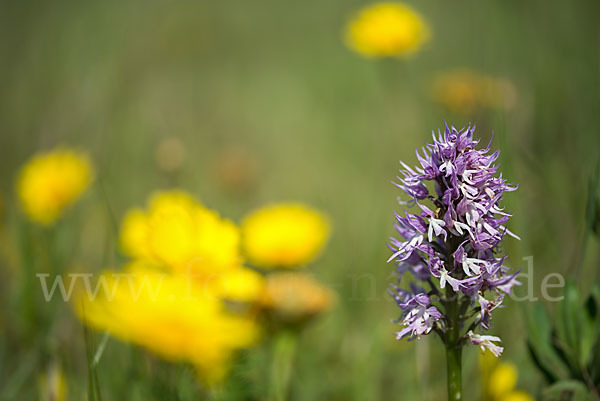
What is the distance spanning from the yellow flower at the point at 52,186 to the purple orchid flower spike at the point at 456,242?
4.40 feet

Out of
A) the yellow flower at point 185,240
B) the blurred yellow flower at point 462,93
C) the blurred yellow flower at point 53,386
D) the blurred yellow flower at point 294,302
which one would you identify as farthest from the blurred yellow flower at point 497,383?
the blurred yellow flower at point 462,93

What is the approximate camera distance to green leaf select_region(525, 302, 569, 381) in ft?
3.79

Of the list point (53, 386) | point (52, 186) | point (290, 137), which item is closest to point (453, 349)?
point (53, 386)

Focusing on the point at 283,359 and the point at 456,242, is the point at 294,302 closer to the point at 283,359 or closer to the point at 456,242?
the point at 283,359

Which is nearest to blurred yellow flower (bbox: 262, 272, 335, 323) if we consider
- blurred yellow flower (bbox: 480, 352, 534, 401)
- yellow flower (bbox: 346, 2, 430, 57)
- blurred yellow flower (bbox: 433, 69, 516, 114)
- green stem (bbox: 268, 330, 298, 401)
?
green stem (bbox: 268, 330, 298, 401)

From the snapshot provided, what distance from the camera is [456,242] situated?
881 millimetres

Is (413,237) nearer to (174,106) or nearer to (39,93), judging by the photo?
(39,93)

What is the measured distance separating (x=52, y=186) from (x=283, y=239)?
2.64 feet

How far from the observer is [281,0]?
5.56 metres

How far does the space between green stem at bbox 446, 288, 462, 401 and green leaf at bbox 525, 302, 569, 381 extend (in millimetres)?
371

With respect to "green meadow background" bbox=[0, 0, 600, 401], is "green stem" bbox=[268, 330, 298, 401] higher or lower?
lower

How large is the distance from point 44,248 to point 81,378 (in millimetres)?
478

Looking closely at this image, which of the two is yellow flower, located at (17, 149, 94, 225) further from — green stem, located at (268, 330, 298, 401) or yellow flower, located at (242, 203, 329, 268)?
green stem, located at (268, 330, 298, 401)

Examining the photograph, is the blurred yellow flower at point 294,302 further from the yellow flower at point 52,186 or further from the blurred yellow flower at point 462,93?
the blurred yellow flower at point 462,93
